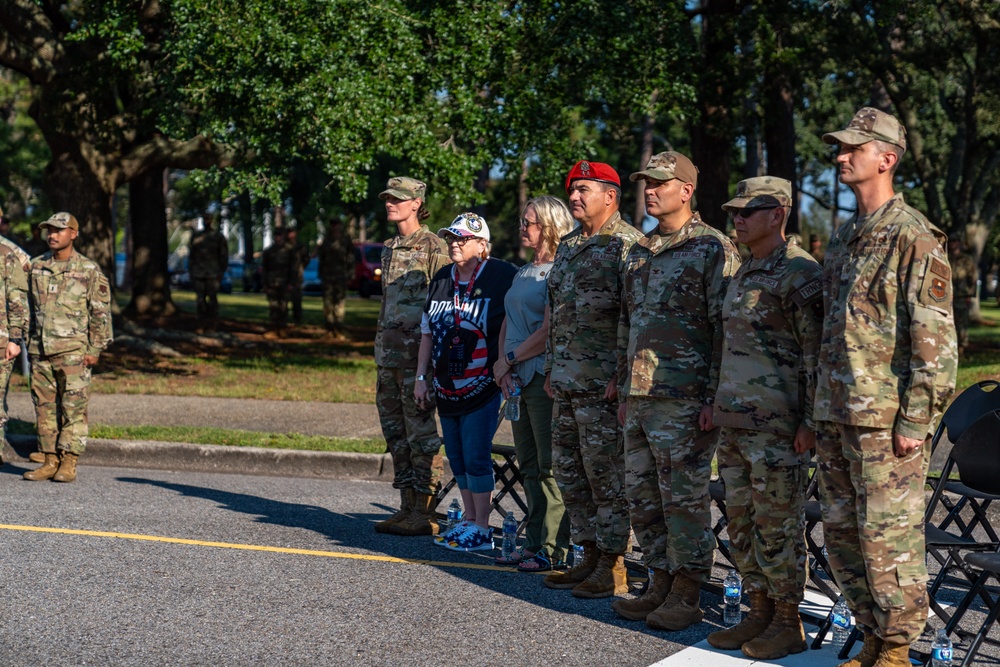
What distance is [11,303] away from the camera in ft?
30.9

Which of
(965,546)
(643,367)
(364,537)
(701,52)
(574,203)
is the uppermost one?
(701,52)

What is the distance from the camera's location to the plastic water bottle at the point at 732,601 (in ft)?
18.5

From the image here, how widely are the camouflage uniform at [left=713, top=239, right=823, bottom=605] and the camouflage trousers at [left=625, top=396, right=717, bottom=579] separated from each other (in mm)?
327

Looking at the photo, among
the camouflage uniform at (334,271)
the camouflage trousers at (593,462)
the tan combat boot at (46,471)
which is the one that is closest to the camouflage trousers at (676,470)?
the camouflage trousers at (593,462)

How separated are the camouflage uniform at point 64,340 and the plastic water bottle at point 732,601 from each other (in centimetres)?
568

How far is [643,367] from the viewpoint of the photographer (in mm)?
5578

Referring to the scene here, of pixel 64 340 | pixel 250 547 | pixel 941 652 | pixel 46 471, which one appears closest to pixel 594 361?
pixel 941 652

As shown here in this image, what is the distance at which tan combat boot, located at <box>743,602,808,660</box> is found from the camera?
5105 millimetres

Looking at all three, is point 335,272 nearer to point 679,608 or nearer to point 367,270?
point 679,608

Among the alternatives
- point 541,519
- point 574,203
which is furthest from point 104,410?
point 574,203

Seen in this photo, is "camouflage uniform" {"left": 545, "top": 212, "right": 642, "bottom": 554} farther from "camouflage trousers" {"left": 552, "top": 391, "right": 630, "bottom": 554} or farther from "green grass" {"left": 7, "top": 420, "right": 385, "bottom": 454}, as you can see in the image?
"green grass" {"left": 7, "top": 420, "right": 385, "bottom": 454}

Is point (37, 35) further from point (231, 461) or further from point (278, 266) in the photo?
point (231, 461)

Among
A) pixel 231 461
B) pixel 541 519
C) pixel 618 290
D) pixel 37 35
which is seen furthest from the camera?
pixel 37 35

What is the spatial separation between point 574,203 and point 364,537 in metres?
2.70
